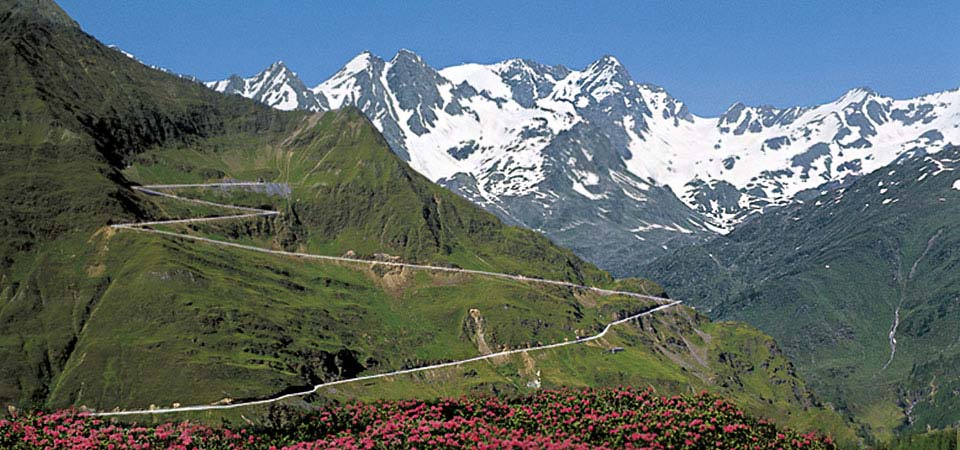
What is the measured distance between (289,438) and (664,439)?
68.6 ft

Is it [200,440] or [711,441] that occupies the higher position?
[711,441]

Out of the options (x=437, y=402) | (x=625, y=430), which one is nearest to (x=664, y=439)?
(x=625, y=430)

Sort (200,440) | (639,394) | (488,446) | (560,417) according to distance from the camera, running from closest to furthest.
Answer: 1. (488,446)
2. (200,440)
3. (560,417)
4. (639,394)

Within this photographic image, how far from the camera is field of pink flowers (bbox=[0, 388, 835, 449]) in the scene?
2101 inches

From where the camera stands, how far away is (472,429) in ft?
181

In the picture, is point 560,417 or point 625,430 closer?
point 625,430

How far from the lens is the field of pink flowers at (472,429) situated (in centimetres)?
5338

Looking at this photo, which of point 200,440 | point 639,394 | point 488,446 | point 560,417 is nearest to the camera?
point 488,446

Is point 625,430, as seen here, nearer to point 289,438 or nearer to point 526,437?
point 526,437

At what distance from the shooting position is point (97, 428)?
57.3m

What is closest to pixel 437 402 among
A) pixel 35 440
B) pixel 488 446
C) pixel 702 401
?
pixel 488 446

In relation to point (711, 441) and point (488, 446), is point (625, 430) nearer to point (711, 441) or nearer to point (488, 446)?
point (711, 441)

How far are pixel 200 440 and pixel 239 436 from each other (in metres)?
2.17

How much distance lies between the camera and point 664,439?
54.8 metres
